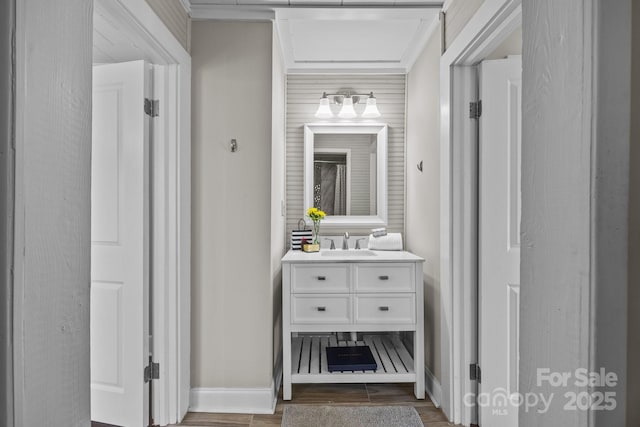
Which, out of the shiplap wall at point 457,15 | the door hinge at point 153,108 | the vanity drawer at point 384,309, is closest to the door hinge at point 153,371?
the vanity drawer at point 384,309

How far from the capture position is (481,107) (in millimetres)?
2277

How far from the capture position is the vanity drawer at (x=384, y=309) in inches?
105

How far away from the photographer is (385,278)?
2674 mm

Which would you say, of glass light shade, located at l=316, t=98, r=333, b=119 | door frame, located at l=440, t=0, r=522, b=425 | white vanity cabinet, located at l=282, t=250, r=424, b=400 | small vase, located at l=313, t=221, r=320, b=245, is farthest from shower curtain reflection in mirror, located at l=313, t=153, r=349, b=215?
door frame, located at l=440, t=0, r=522, b=425

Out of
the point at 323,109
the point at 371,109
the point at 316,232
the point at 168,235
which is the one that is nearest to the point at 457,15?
the point at 371,109

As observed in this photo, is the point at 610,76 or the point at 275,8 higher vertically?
the point at 275,8

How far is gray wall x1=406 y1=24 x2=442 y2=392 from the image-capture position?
2609mm

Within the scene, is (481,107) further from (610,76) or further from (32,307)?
(32,307)

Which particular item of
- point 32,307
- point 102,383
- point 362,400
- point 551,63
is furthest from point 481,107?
point 102,383

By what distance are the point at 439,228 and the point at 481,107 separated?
2.27ft

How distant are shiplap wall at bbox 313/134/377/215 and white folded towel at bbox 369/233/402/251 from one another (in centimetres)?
30

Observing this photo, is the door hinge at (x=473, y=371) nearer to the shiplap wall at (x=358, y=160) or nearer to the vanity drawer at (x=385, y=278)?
the vanity drawer at (x=385, y=278)

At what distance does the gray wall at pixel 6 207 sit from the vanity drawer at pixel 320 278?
1.98 m

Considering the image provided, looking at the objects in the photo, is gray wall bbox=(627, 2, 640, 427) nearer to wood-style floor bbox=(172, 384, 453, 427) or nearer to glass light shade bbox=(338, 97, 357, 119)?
wood-style floor bbox=(172, 384, 453, 427)
